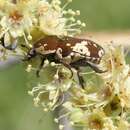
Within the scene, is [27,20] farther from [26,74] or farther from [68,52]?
[26,74]

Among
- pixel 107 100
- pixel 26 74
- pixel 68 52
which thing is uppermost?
pixel 68 52

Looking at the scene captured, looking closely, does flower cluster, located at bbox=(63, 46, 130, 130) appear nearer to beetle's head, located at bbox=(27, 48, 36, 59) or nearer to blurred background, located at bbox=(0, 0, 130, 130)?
beetle's head, located at bbox=(27, 48, 36, 59)

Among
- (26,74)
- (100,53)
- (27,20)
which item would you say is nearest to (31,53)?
(27,20)

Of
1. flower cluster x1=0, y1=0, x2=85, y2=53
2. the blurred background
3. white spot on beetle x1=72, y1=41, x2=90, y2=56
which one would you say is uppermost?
flower cluster x1=0, y1=0, x2=85, y2=53

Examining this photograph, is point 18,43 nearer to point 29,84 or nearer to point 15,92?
point 29,84

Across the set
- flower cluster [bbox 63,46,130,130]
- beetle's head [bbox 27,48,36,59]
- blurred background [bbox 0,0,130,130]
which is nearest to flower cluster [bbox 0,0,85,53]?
beetle's head [bbox 27,48,36,59]

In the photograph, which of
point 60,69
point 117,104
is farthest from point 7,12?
point 117,104

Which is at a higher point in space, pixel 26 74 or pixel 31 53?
pixel 31 53
